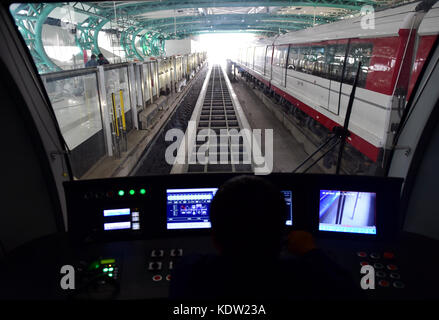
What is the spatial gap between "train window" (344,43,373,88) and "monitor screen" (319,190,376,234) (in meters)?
4.36

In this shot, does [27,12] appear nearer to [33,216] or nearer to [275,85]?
[33,216]

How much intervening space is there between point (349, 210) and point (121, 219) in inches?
63.6

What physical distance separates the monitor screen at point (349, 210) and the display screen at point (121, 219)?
1325 mm

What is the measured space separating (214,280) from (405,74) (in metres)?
4.80

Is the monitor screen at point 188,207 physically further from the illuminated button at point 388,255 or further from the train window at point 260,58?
the train window at point 260,58

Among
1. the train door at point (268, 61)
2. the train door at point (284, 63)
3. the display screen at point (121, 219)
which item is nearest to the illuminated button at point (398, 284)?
the display screen at point (121, 219)

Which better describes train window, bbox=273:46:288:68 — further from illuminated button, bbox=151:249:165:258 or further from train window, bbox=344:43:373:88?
illuminated button, bbox=151:249:165:258

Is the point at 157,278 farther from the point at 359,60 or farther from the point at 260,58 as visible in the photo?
the point at 260,58

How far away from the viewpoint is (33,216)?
2.75 meters

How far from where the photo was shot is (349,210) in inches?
88.3

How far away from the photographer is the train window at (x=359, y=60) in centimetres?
583

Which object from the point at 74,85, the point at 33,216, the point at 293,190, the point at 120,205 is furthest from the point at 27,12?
the point at 293,190

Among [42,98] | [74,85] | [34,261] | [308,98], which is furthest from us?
[308,98]
